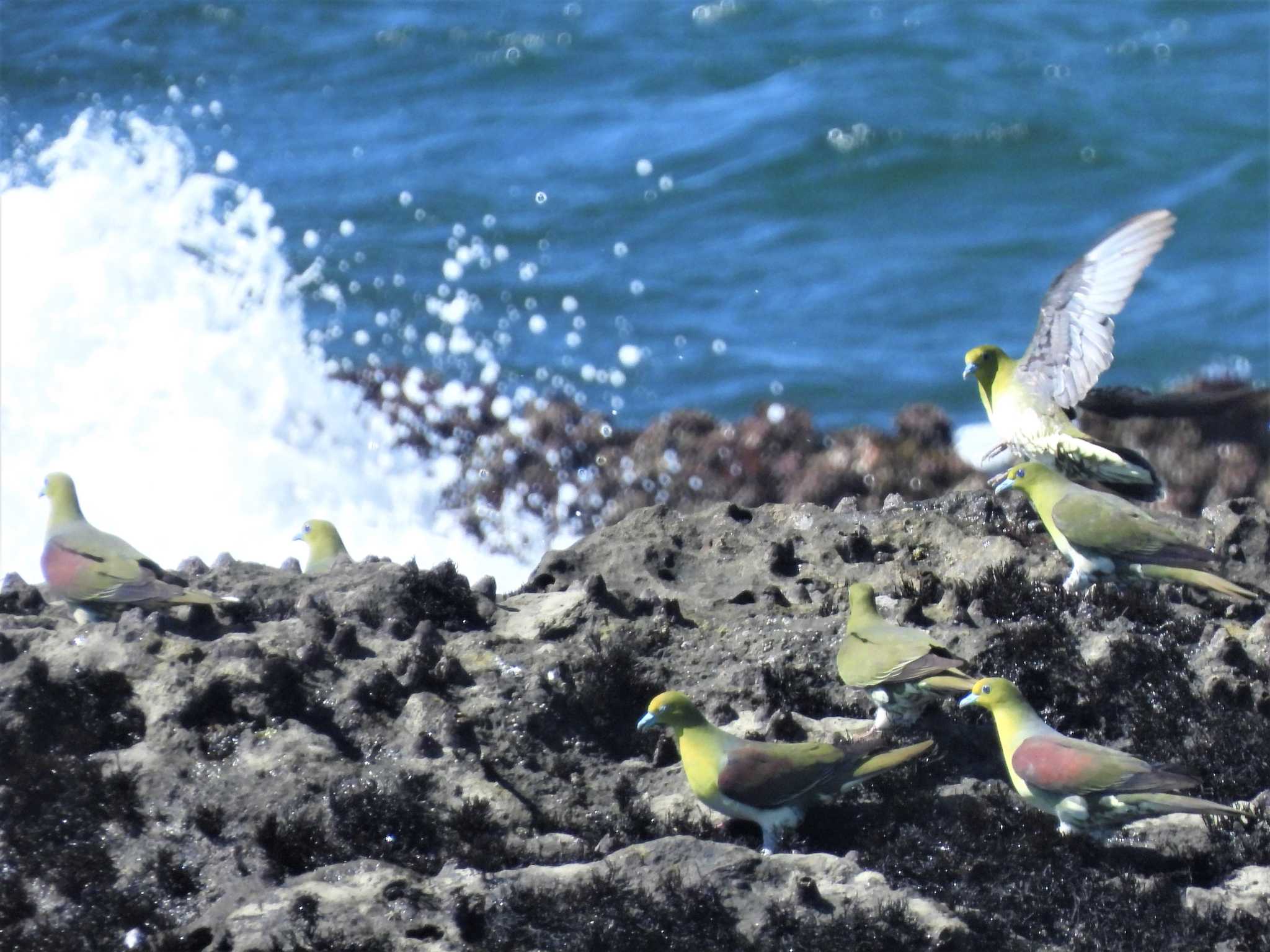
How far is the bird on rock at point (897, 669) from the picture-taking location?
5.37 m

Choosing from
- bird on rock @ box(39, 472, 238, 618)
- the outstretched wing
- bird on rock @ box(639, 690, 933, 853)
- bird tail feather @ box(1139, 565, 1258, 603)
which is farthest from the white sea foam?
bird on rock @ box(639, 690, 933, 853)

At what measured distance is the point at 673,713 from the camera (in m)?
5.20

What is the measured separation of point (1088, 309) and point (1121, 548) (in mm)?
1874

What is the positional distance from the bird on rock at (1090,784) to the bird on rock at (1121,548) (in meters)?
1.29

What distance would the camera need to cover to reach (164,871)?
15.7 ft

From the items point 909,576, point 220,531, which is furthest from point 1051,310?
point 220,531

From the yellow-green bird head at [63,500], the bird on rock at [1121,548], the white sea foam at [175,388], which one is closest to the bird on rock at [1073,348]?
the bird on rock at [1121,548]

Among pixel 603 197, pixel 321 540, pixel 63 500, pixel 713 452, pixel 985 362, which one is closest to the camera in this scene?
pixel 63 500

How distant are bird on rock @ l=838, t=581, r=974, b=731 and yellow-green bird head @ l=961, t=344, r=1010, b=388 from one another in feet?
9.02

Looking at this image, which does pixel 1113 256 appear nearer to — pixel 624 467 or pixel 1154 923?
pixel 1154 923

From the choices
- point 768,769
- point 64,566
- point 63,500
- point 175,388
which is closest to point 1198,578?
point 768,769

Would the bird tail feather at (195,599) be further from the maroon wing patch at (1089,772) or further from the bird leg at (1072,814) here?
the bird leg at (1072,814)

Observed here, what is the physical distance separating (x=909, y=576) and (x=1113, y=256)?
7.44ft

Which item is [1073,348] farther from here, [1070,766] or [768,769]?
[768,769]
